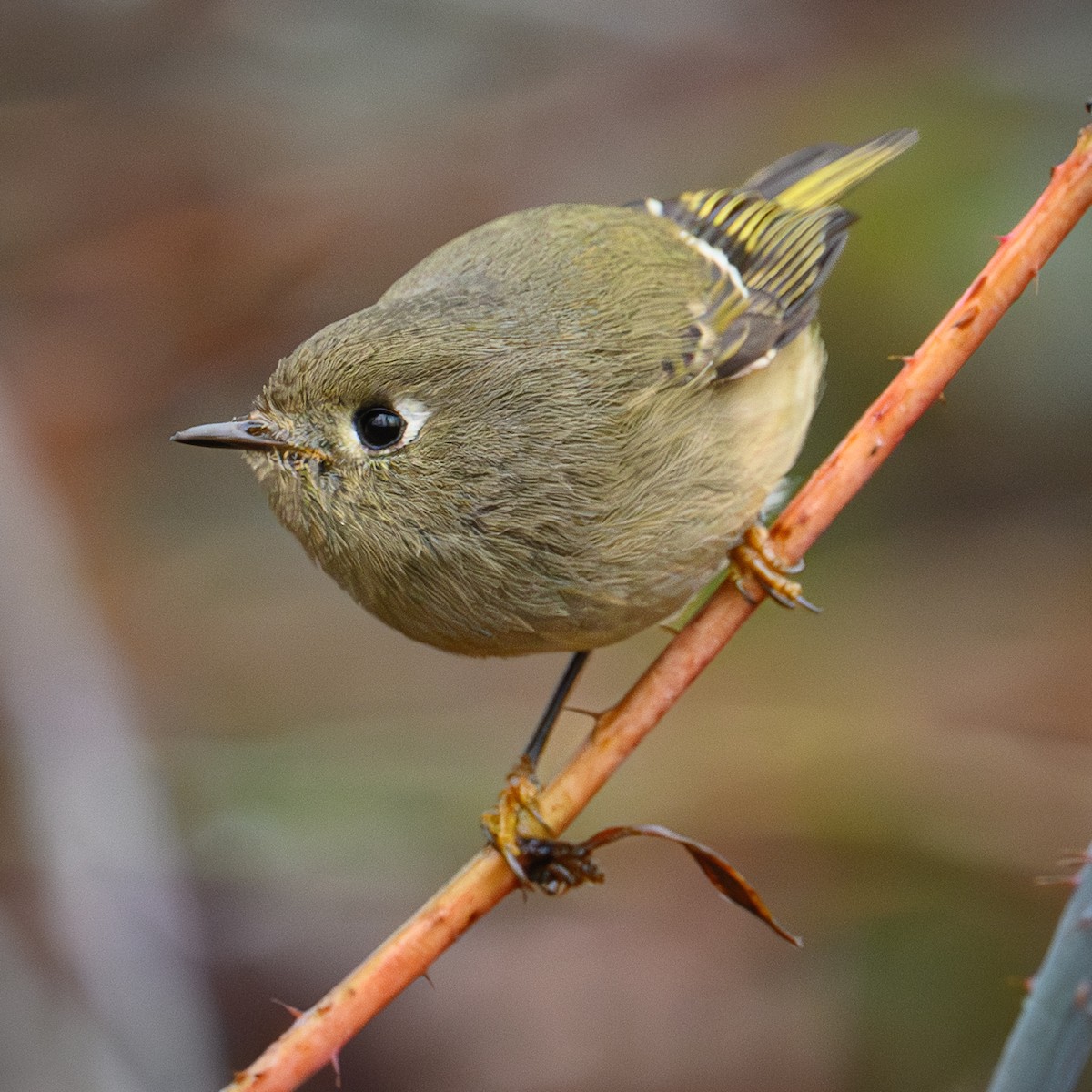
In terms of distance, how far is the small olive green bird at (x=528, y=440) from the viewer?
1.87 m

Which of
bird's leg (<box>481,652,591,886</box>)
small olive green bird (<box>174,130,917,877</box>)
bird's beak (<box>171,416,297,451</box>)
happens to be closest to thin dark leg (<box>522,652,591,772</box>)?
bird's leg (<box>481,652,591,886</box>)

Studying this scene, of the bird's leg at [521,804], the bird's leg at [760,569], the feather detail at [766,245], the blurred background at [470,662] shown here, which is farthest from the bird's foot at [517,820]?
the blurred background at [470,662]

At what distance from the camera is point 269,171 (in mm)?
4656

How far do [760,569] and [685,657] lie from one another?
1.39ft

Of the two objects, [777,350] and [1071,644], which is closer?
[777,350]

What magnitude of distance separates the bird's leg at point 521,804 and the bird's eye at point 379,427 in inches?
20.6

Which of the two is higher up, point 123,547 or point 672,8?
point 672,8

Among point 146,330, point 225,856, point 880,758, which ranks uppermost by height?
point 146,330

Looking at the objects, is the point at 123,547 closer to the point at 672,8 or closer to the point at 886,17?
the point at 672,8

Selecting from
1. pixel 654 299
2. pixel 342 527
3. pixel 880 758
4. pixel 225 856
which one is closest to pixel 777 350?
pixel 654 299

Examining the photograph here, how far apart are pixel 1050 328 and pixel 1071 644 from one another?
91 centimetres

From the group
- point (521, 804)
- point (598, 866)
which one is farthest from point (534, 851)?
point (521, 804)

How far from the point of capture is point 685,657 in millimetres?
1874

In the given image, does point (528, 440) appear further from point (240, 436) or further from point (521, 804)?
point (521, 804)
